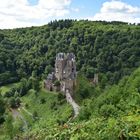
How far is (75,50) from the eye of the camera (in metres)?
138

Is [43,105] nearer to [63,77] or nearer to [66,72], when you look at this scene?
[63,77]

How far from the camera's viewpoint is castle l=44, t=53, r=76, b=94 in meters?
86.5

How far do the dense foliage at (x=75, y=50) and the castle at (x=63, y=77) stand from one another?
12200 millimetres

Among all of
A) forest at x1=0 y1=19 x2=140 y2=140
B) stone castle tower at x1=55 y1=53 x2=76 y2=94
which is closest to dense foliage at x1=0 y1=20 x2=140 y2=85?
forest at x1=0 y1=19 x2=140 y2=140

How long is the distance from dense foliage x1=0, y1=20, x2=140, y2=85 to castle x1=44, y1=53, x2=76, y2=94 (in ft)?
40.0

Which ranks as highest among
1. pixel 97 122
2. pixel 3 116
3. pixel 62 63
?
pixel 97 122

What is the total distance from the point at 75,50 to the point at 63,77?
1871 inches

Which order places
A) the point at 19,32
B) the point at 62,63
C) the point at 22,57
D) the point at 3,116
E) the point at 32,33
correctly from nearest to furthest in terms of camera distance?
the point at 3,116 < the point at 62,63 < the point at 22,57 < the point at 32,33 < the point at 19,32

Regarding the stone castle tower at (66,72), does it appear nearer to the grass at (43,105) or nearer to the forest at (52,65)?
the forest at (52,65)

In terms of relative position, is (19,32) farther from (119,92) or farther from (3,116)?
(119,92)

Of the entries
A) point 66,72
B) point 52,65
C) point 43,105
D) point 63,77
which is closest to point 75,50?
point 52,65

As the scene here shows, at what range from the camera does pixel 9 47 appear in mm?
149750

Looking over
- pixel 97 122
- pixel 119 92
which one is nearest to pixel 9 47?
pixel 119 92

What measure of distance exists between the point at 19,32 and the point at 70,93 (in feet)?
312
